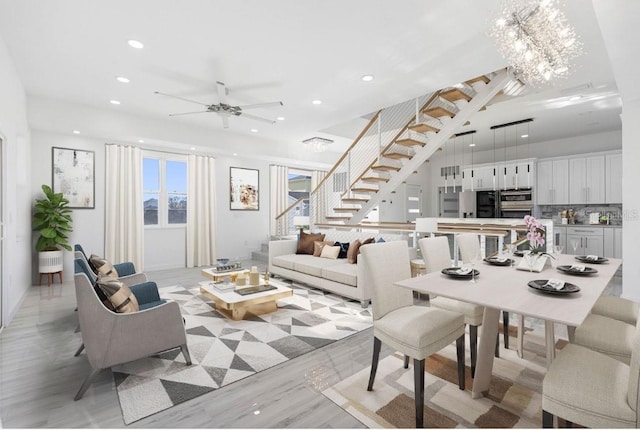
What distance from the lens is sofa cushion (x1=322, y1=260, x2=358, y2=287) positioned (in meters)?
4.05

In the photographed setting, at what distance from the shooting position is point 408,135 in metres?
5.73

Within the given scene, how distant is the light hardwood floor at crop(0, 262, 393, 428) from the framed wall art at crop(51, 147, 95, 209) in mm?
3223

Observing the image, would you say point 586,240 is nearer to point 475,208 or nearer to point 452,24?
point 475,208

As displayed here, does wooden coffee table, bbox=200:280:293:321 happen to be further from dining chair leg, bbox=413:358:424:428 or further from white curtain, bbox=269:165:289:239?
white curtain, bbox=269:165:289:239

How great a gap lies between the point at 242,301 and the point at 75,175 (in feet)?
14.9

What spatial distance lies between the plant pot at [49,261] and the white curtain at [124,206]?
79cm

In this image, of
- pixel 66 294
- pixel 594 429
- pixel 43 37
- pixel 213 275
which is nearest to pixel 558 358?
pixel 594 429

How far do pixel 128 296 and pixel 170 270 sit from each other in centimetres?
455

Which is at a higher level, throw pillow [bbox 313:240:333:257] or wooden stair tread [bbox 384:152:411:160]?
wooden stair tread [bbox 384:152:411:160]

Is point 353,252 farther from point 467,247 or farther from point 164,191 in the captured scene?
point 164,191

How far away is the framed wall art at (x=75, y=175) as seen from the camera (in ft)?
18.1

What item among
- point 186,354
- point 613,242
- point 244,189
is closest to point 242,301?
point 186,354

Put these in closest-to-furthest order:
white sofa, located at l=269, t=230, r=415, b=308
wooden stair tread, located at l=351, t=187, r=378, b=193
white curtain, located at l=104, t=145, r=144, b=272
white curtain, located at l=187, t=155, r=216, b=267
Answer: white sofa, located at l=269, t=230, r=415, b=308 → wooden stair tread, located at l=351, t=187, r=378, b=193 → white curtain, located at l=104, t=145, r=144, b=272 → white curtain, located at l=187, t=155, r=216, b=267

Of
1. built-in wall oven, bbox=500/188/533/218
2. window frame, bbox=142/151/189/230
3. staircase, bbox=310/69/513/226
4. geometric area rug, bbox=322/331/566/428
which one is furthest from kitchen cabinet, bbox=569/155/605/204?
window frame, bbox=142/151/189/230
